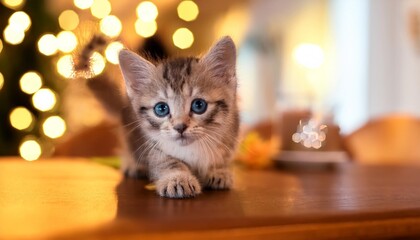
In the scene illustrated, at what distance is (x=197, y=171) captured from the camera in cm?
99

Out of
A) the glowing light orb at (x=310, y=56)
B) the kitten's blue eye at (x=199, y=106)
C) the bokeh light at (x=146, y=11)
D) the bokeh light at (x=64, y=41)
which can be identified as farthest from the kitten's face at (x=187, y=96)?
the bokeh light at (x=146, y=11)

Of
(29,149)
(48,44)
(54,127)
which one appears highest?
(48,44)

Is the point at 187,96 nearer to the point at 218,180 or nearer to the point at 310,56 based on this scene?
the point at 218,180

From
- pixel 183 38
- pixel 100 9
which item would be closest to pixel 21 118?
pixel 100 9

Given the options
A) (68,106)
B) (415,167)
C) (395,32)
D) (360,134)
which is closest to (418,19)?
(395,32)

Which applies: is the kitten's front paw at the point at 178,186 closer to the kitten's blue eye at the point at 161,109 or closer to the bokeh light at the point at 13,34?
the kitten's blue eye at the point at 161,109

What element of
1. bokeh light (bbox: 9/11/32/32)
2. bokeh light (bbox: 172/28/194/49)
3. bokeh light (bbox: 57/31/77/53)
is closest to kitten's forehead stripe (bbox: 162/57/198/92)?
bokeh light (bbox: 57/31/77/53)

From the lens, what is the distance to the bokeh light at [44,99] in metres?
2.23

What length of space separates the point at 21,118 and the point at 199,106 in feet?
4.96

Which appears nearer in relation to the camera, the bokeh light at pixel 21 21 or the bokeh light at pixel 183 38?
the bokeh light at pixel 21 21

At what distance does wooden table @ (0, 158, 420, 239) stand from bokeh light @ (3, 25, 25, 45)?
1.23m

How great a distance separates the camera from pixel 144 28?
288cm

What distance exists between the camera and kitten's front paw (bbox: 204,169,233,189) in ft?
3.12

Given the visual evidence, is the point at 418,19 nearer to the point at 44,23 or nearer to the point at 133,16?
the point at 133,16
